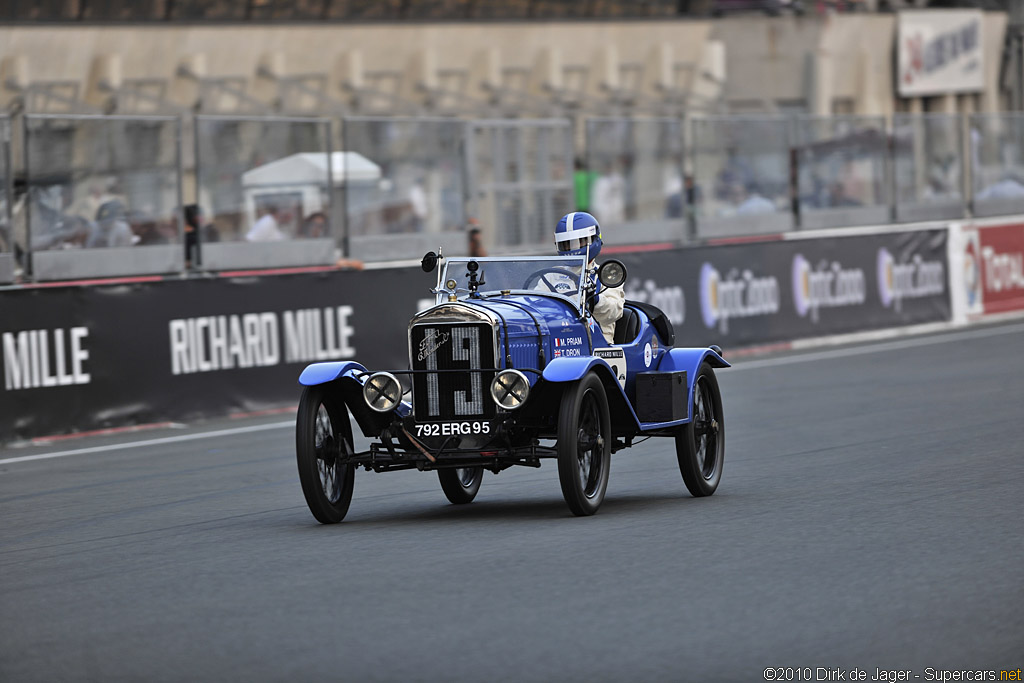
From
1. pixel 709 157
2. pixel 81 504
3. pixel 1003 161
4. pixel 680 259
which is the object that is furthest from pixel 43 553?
pixel 1003 161

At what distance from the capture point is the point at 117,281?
16016 mm

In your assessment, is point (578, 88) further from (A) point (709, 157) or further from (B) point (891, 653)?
(B) point (891, 653)

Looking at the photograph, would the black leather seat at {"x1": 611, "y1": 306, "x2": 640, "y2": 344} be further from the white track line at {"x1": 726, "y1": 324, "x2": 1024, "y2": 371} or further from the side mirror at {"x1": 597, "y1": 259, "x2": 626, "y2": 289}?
the white track line at {"x1": 726, "y1": 324, "x2": 1024, "y2": 371}

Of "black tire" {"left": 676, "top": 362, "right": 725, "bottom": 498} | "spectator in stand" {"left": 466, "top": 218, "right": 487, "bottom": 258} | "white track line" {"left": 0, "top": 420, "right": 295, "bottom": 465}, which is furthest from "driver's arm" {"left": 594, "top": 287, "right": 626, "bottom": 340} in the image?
"spectator in stand" {"left": 466, "top": 218, "right": 487, "bottom": 258}

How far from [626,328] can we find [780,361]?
1118 cm

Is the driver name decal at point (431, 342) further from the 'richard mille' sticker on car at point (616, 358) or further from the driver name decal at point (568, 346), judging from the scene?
the 'richard mille' sticker on car at point (616, 358)

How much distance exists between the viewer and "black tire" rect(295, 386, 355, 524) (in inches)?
369

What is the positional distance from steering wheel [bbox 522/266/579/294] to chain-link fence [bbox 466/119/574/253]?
32.1ft

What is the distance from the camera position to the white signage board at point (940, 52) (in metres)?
46.6

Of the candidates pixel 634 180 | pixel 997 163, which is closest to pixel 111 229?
pixel 634 180

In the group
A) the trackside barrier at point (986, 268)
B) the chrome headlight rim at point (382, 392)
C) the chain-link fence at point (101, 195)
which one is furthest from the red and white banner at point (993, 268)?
the chrome headlight rim at point (382, 392)

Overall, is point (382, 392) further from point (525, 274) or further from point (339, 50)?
point (339, 50)

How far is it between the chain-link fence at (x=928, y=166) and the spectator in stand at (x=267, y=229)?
455 inches

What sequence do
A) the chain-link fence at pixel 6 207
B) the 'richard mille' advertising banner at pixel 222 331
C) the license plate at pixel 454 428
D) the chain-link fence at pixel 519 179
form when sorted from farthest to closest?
the chain-link fence at pixel 519 179, the chain-link fence at pixel 6 207, the 'richard mille' advertising banner at pixel 222 331, the license plate at pixel 454 428
